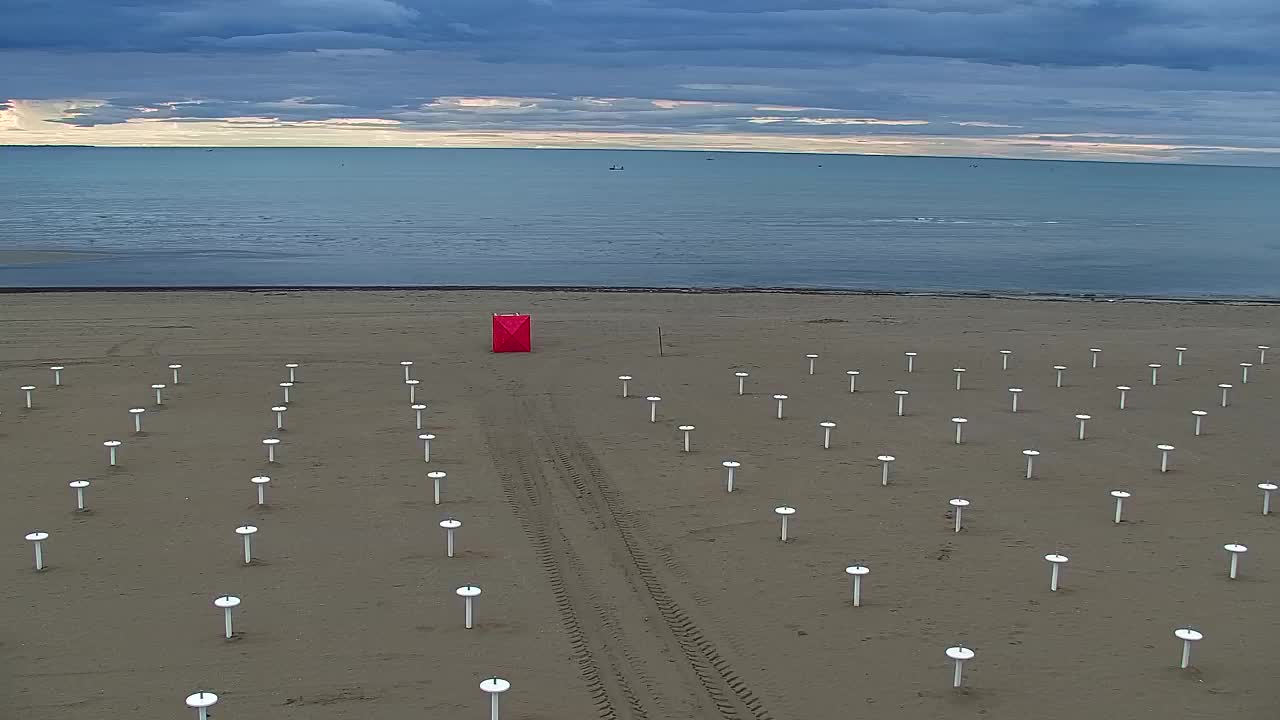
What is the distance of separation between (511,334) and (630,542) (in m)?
11.6

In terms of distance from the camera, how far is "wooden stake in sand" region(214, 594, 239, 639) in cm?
911

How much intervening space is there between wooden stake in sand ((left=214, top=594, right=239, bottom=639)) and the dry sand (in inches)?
4.7

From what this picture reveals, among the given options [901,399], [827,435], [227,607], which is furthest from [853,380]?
[227,607]

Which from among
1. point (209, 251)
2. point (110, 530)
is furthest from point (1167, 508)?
point (209, 251)

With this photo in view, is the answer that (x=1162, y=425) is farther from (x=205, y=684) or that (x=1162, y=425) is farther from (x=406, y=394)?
(x=205, y=684)

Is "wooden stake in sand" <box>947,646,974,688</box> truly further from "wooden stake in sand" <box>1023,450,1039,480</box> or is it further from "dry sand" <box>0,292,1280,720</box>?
"wooden stake in sand" <box>1023,450,1039,480</box>

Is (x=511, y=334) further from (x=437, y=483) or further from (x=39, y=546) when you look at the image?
(x=39, y=546)

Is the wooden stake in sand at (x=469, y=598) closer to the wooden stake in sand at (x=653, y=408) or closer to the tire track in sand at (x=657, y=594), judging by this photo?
the tire track in sand at (x=657, y=594)

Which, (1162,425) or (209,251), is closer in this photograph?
(1162,425)

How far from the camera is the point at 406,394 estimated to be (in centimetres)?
1908

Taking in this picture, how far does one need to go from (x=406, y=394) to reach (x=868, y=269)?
3195 centimetres

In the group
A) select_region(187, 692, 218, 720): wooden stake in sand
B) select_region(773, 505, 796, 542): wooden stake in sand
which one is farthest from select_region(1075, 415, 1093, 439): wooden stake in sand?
select_region(187, 692, 218, 720): wooden stake in sand

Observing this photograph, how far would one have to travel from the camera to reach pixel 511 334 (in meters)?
23.0

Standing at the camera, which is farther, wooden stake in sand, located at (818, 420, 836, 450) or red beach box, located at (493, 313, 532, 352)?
red beach box, located at (493, 313, 532, 352)
